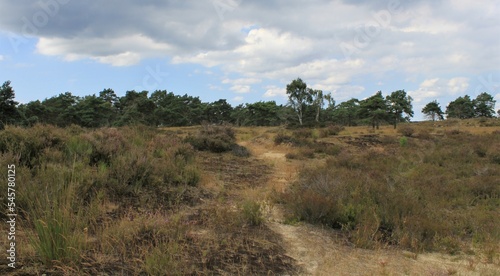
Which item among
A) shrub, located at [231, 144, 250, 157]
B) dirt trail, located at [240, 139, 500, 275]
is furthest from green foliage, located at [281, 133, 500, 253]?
shrub, located at [231, 144, 250, 157]

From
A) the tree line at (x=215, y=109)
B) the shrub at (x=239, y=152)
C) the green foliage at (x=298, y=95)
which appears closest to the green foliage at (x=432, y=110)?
the tree line at (x=215, y=109)

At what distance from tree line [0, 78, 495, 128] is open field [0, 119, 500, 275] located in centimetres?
2366

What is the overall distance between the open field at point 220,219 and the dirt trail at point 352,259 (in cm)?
2

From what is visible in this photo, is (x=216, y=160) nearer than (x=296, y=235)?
No

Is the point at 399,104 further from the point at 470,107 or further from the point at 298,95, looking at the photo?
the point at 470,107

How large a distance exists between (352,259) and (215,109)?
227ft

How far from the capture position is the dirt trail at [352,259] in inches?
165

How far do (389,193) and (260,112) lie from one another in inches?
2408

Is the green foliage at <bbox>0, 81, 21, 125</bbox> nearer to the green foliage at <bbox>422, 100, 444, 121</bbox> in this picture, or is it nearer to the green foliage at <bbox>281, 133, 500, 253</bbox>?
the green foliage at <bbox>281, 133, 500, 253</bbox>

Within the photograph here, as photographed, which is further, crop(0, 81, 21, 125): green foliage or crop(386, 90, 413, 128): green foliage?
crop(386, 90, 413, 128): green foliage

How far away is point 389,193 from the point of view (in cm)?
725

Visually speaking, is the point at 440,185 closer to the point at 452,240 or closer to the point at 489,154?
the point at 452,240

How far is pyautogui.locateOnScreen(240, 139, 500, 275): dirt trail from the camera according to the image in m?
4.18

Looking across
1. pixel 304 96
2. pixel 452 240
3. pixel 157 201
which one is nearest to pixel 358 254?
pixel 452 240
